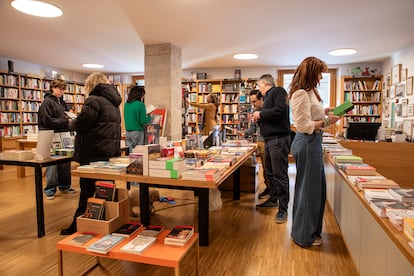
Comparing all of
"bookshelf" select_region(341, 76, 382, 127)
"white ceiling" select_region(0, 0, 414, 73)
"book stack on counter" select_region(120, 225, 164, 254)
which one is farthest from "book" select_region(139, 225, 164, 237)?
"bookshelf" select_region(341, 76, 382, 127)

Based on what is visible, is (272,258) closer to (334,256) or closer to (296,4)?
(334,256)

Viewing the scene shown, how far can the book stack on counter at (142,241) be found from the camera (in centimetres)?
168

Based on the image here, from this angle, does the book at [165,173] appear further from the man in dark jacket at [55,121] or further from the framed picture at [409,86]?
the framed picture at [409,86]

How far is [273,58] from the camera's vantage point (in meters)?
6.96

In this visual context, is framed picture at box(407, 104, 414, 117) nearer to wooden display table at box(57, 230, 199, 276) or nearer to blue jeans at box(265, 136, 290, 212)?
blue jeans at box(265, 136, 290, 212)

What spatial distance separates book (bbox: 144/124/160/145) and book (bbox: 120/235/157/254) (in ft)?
2.99

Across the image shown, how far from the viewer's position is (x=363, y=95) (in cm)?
754

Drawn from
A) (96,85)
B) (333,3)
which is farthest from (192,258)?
(333,3)

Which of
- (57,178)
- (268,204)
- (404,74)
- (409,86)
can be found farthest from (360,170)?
(404,74)

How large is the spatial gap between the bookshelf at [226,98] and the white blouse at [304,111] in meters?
5.68

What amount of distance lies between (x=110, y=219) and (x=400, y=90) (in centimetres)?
601

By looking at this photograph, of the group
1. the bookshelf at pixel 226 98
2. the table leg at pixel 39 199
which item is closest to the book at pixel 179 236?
the table leg at pixel 39 199

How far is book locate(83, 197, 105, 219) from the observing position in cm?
203

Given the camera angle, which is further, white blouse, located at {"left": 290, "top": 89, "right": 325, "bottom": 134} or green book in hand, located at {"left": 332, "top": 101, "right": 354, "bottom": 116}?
green book in hand, located at {"left": 332, "top": 101, "right": 354, "bottom": 116}
